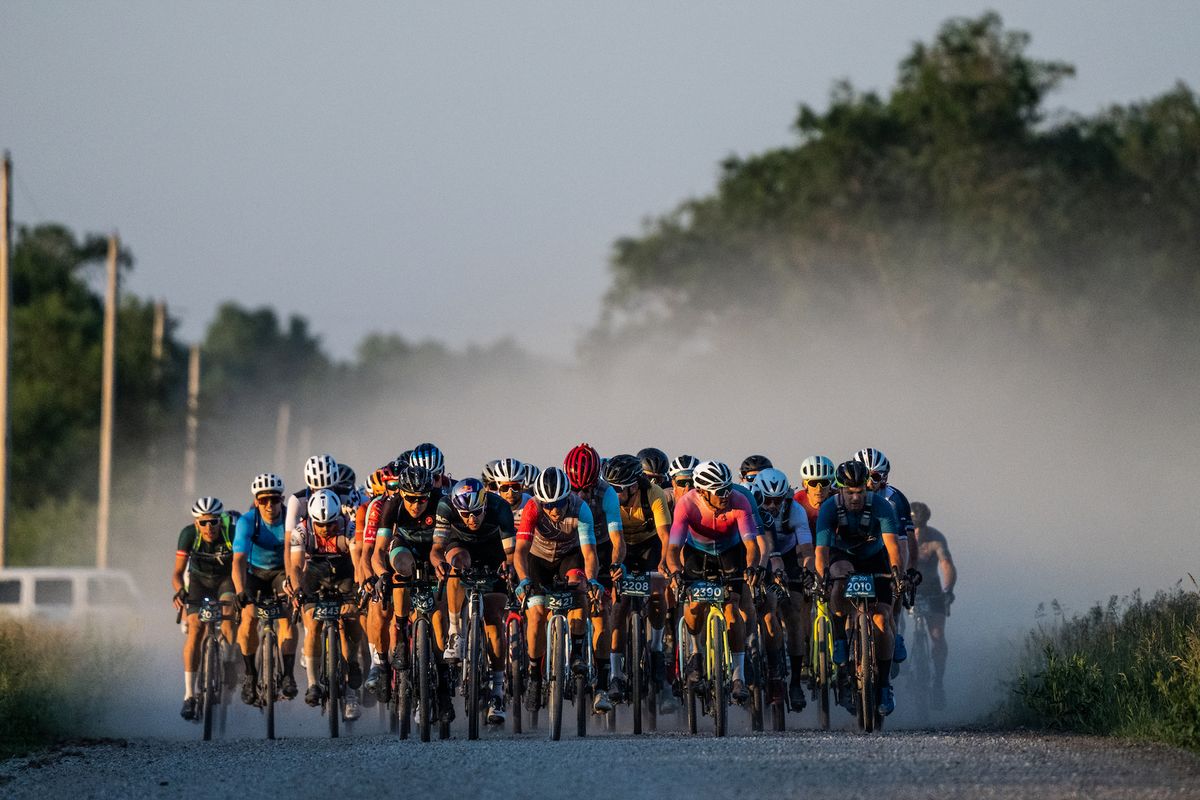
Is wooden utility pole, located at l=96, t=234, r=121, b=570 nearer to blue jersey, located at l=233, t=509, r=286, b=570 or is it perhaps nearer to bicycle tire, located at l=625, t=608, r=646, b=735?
blue jersey, located at l=233, t=509, r=286, b=570

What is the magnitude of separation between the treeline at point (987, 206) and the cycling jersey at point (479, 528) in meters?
49.0

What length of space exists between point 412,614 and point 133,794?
356 centimetres

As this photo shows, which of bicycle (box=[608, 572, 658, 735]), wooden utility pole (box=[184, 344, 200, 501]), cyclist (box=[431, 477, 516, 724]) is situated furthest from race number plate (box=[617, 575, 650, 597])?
wooden utility pole (box=[184, 344, 200, 501])

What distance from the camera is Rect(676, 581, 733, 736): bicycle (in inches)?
638

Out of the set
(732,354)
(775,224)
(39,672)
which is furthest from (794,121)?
(39,672)

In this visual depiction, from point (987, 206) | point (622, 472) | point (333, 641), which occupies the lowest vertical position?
point (333, 641)

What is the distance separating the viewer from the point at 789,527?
1830 cm

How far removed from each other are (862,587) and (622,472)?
2.43 metres

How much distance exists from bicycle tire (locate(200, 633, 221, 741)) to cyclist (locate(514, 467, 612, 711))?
13.0 feet

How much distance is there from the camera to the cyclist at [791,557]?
59.0 ft

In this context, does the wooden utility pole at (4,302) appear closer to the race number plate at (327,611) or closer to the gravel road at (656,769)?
the race number plate at (327,611)

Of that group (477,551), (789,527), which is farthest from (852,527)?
(477,551)

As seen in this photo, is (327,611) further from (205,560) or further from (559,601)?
(559,601)

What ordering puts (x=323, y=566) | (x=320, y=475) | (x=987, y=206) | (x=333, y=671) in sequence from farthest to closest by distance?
(x=987, y=206) < (x=320, y=475) < (x=323, y=566) < (x=333, y=671)
